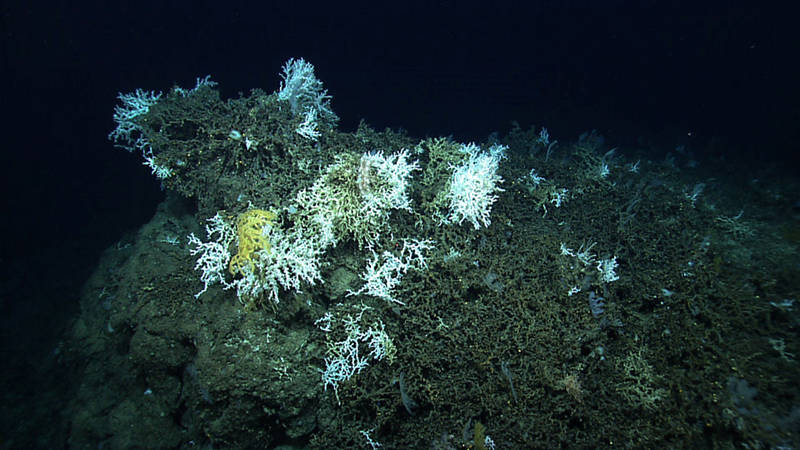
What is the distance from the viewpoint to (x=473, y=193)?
383cm

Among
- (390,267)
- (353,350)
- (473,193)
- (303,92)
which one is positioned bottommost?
(353,350)

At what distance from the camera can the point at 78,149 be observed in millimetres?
19062

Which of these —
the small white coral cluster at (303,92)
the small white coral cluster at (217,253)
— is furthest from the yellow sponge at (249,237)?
the small white coral cluster at (303,92)

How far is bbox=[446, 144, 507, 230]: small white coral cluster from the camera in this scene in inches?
150

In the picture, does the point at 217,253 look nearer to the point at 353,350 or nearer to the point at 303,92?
the point at 353,350

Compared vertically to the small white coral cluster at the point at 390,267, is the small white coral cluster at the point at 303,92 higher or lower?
higher

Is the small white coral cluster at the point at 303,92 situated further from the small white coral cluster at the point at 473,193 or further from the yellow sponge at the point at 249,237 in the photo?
the small white coral cluster at the point at 473,193

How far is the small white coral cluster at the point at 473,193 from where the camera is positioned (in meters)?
3.80

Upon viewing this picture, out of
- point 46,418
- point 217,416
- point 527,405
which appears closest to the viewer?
point 527,405

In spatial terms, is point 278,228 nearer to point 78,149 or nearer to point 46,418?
point 46,418

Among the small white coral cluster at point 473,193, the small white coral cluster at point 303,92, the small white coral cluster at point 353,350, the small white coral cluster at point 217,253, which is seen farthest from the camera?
the small white coral cluster at point 303,92

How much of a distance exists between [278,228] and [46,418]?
23.5 ft

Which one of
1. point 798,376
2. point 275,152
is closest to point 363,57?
point 275,152

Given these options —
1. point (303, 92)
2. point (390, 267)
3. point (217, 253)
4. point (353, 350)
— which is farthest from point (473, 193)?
point (303, 92)
